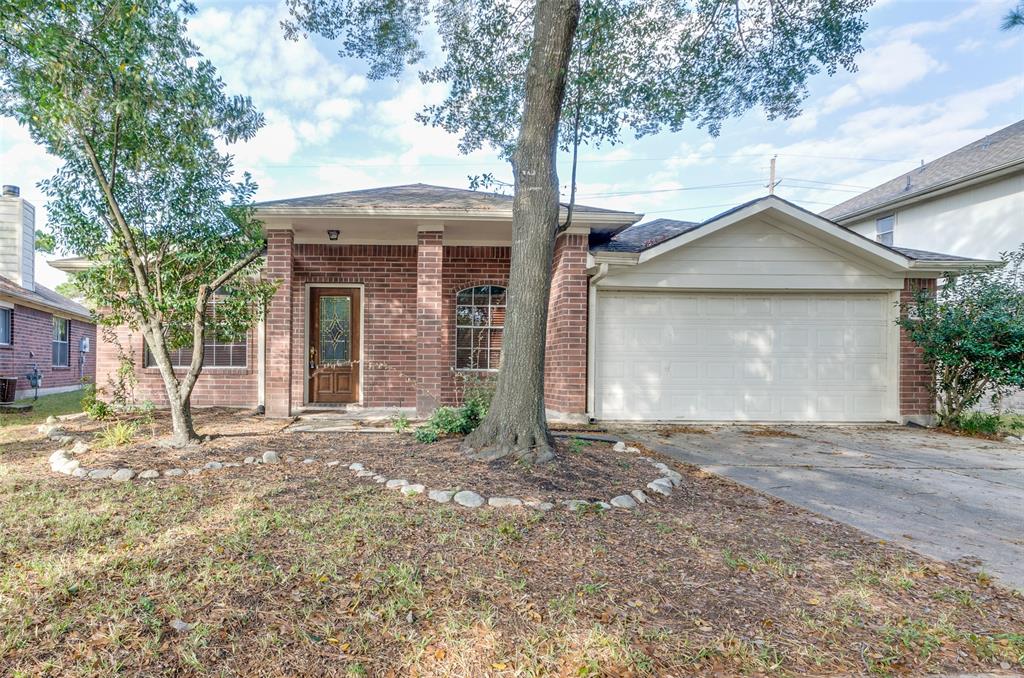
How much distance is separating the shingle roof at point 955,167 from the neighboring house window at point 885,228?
507 mm

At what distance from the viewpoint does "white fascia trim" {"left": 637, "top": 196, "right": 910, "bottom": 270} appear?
7.02 metres

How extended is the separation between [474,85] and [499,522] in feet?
17.4

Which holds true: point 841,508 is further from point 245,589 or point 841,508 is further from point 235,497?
point 235,497

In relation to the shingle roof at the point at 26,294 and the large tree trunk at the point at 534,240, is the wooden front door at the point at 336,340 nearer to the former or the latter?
the large tree trunk at the point at 534,240

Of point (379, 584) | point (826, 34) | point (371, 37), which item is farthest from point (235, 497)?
point (826, 34)

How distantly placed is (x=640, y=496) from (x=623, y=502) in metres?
0.22

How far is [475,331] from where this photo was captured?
27.3 ft

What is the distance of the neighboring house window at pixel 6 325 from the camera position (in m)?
10.6

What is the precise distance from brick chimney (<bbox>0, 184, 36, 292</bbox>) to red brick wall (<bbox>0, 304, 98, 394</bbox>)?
940mm

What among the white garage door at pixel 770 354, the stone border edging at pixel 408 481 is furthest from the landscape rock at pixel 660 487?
the white garage door at pixel 770 354

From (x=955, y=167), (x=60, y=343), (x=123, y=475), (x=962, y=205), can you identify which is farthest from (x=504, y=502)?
(x=60, y=343)

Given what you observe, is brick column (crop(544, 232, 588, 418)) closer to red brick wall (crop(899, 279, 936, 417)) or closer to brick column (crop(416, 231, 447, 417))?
brick column (crop(416, 231, 447, 417))

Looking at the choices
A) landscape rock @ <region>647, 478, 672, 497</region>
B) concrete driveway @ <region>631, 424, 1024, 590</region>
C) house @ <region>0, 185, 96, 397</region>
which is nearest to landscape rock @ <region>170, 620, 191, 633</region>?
landscape rock @ <region>647, 478, 672, 497</region>

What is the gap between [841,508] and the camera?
3.60 meters
